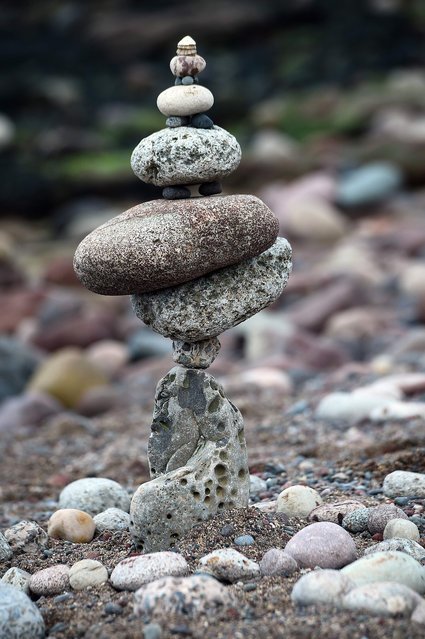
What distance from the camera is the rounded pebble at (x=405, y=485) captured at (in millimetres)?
5852

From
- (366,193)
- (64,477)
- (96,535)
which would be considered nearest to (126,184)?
(366,193)

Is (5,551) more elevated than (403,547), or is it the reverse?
(5,551)

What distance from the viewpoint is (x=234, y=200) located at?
5180 millimetres

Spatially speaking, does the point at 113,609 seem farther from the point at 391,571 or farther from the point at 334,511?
the point at 334,511

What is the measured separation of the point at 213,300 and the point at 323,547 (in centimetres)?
131

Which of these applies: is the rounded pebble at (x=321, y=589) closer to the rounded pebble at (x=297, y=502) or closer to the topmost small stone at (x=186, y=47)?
the rounded pebble at (x=297, y=502)

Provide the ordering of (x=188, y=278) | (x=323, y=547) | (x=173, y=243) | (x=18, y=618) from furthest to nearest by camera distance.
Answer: (x=188, y=278) < (x=173, y=243) < (x=323, y=547) < (x=18, y=618)

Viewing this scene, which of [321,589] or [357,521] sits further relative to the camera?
[357,521]

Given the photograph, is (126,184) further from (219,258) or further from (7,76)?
(219,258)

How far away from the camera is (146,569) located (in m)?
4.71

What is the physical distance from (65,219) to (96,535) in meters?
16.6

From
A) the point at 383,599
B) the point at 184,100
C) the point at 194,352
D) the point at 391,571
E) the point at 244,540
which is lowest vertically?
the point at 383,599

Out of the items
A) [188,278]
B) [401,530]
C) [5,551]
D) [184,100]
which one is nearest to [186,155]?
[184,100]

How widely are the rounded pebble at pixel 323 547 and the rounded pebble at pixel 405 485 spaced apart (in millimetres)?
995
